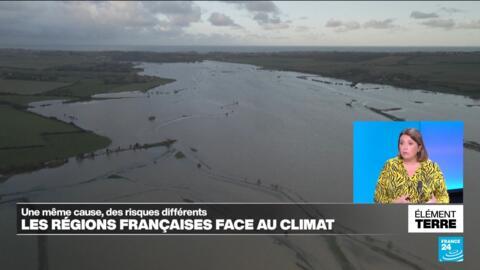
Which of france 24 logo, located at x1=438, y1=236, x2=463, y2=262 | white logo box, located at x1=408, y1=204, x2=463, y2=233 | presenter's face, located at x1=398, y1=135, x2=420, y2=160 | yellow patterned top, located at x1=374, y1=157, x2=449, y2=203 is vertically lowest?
france 24 logo, located at x1=438, y1=236, x2=463, y2=262

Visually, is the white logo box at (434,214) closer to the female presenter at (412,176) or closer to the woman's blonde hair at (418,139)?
the female presenter at (412,176)

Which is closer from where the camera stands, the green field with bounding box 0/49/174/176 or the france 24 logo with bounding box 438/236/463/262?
the france 24 logo with bounding box 438/236/463/262

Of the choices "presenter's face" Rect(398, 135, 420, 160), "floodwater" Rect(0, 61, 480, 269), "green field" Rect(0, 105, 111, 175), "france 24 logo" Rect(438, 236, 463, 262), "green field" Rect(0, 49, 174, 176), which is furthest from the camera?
"green field" Rect(0, 49, 174, 176)

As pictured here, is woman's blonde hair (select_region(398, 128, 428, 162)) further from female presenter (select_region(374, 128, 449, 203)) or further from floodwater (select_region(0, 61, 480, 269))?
floodwater (select_region(0, 61, 480, 269))

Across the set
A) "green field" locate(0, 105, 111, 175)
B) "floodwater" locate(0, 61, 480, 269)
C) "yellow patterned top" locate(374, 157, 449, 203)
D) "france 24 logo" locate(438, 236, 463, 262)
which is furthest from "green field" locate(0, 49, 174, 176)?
"france 24 logo" locate(438, 236, 463, 262)

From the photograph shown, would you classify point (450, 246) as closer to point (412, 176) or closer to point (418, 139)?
point (412, 176)

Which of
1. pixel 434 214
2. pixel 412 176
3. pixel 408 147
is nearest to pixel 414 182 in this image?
pixel 412 176

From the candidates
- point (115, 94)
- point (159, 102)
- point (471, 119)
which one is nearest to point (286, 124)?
point (471, 119)

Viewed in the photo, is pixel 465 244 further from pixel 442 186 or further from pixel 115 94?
pixel 115 94
